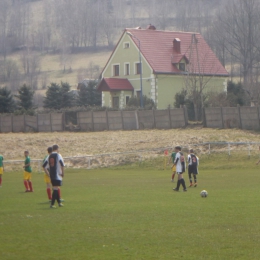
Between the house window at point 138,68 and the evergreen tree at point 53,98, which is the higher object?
the house window at point 138,68

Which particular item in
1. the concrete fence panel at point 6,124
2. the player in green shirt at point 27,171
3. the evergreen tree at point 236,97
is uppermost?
the evergreen tree at point 236,97

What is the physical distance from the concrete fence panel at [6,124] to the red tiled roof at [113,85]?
1244cm

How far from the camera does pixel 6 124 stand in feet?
194

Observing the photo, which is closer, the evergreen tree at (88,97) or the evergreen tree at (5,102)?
the evergreen tree at (5,102)

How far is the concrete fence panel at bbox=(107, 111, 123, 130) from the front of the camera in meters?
A: 52.9

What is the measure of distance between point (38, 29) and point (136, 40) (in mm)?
118002

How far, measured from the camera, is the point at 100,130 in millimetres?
53875

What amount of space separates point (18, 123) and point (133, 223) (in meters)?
45.6

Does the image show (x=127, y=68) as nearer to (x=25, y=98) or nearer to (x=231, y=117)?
(x=25, y=98)

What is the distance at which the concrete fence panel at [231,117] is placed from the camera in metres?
46.6

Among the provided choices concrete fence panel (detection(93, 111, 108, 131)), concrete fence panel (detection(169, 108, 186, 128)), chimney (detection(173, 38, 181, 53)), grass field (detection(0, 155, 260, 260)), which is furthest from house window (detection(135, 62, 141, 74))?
grass field (detection(0, 155, 260, 260))

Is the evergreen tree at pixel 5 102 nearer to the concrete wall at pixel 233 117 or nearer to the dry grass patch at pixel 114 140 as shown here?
the dry grass patch at pixel 114 140

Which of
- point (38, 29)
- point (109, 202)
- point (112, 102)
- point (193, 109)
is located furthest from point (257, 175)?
point (38, 29)

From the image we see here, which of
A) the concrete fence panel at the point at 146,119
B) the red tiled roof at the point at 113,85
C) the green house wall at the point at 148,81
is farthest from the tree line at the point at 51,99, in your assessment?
the concrete fence panel at the point at 146,119
